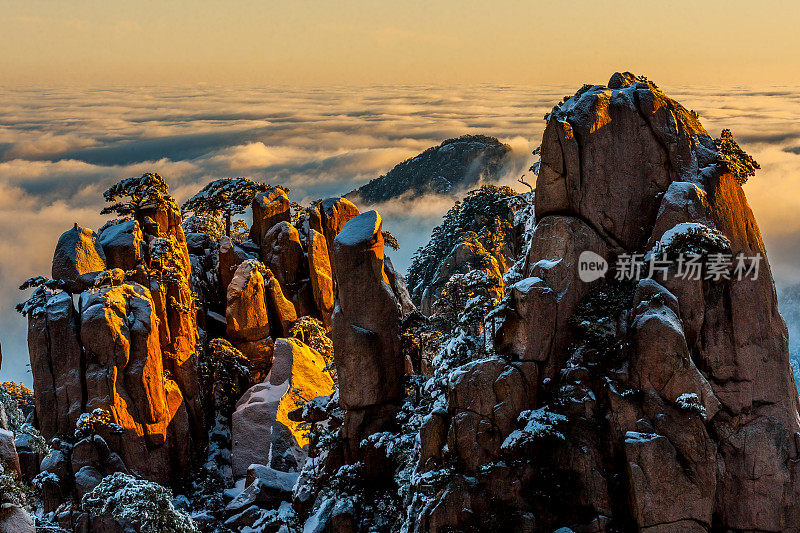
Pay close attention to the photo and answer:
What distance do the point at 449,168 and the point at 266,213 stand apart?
56.5 metres

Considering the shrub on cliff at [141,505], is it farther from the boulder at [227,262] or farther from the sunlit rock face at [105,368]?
the boulder at [227,262]

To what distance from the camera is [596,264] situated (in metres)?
20.1

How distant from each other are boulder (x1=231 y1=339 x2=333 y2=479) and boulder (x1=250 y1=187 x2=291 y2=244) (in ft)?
28.4

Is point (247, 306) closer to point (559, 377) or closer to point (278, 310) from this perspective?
point (278, 310)

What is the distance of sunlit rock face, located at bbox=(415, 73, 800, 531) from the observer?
707 inches

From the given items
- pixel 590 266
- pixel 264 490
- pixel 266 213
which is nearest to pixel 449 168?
pixel 266 213

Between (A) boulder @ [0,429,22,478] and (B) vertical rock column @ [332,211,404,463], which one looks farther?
(B) vertical rock column @ [332,211,404,463]

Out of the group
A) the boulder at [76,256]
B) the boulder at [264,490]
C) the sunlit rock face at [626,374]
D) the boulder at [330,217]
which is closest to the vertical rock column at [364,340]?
the boulder at [264,490]

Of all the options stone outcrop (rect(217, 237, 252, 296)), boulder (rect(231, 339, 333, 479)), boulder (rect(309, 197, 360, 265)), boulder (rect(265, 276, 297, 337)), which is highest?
boulder (rect(309, 197, 360, 265))

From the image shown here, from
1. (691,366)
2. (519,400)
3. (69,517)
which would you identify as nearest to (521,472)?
(519,400)

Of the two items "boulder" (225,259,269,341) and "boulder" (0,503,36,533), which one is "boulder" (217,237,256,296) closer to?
"boulder" (225,259,269,341)

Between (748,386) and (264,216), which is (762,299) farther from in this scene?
(264,216)

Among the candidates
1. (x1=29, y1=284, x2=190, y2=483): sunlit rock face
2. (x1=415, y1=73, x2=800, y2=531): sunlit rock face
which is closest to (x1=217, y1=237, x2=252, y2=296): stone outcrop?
(x1=29, y1=284, x2=190, y2=483): sunlit rock face

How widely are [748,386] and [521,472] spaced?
602cm
